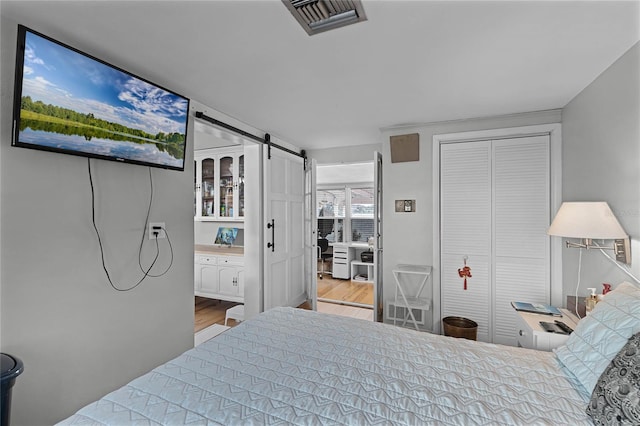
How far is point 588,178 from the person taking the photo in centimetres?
229

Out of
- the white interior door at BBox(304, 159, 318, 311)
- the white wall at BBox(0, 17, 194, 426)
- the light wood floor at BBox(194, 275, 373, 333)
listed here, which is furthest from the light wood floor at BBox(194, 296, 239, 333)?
the white wall at BBox(0, 17, 194, 426)

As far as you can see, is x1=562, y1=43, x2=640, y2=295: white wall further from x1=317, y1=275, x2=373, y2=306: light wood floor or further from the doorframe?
x1=317, y1=275, x2=373, y2=306: light wood floor

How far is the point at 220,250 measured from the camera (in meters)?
4.36

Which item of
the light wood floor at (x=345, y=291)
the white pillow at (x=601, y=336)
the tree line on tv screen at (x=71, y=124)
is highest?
the tree line on tv screen at (x=71, y=124)

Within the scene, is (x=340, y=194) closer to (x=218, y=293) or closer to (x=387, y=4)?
(x=218, y=293)

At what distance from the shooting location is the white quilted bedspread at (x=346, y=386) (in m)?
1.05

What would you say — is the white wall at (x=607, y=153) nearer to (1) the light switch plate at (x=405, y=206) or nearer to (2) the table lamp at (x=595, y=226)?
(2) the table lamp at (x=595, y=226)

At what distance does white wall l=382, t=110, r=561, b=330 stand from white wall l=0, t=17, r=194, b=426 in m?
2.30

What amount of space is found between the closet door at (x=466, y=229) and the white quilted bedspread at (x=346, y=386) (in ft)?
5.36

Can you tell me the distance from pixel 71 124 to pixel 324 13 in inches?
57.5

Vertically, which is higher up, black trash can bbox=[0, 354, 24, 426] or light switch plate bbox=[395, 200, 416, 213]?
light switch plate bbox=[395, 200, 416, 213]

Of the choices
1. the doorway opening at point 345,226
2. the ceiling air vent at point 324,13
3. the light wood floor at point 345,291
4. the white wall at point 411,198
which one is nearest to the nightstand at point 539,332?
the white wall at point 411,198

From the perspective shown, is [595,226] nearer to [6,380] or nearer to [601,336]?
[601,336]

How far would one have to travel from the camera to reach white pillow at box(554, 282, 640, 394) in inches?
45.1
